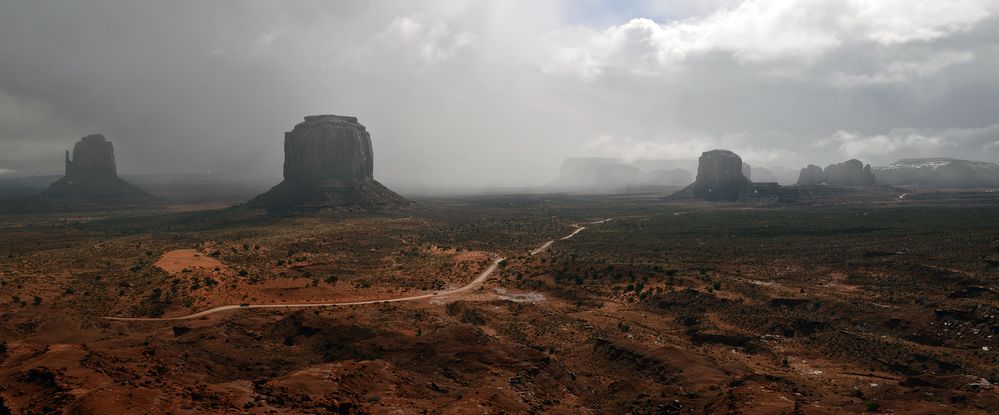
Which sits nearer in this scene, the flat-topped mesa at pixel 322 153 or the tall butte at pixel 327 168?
the tall butte at pixel 327 168

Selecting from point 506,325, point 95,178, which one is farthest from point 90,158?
point 506,325

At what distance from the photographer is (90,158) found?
182 metres

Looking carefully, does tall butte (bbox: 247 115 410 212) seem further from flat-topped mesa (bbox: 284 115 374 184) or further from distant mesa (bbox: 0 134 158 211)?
distant mesa (bbox: 0 134 158 211)

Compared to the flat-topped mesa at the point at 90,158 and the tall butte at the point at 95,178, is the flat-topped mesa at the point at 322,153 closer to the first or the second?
the tall butte at the point at 95,178

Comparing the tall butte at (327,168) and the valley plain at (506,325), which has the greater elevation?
the tall butte at (327,168)

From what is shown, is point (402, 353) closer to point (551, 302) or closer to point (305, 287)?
point (551, 302)

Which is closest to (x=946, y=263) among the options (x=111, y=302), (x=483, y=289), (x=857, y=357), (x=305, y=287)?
(x=857, y=357)

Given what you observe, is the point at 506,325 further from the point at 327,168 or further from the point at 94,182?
the point at 94,182

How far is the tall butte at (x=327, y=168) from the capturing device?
13100 cm

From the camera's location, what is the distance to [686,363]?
82.0ft

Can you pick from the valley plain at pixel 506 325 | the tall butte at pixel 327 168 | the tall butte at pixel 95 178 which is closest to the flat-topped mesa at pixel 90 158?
the tall butte at pixel 95 178

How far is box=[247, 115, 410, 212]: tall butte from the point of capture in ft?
430

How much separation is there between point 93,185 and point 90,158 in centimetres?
1259

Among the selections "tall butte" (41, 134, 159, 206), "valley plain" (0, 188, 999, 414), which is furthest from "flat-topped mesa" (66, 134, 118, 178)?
"valley plain" (0, 188, 999, 414)
